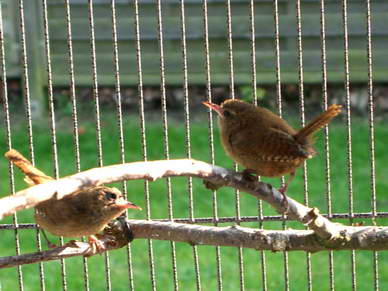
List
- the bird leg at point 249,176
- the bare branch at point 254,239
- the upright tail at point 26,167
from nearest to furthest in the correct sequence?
1. the bird leg at point 249,176
2. the upright tail at point 26,167
3. the bare branch at point 254,239

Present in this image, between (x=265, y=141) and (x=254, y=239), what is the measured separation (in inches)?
14.9

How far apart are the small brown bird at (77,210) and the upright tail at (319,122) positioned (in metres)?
0.64

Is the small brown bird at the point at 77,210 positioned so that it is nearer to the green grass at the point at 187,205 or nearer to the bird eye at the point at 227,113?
the bird eye at the point at 227,113

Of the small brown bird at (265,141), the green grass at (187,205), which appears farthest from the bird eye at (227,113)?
the green grass at (187,205)

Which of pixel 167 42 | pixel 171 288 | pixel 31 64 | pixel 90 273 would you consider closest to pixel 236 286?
pixel 171 288

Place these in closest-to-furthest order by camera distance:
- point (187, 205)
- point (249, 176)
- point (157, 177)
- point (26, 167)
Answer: point (157, 177) < point (249, 176) < point (26, 167) < point (187, 205)

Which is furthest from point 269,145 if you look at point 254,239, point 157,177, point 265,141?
point 157,177

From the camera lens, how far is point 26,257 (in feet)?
10.2

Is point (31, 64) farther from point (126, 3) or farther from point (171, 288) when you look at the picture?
point (171, 288)

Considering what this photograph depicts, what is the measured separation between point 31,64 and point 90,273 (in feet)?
7.78

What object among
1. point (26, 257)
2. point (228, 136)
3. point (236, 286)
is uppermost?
point (228, 136)

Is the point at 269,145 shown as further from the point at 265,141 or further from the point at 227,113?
the point at 227,113

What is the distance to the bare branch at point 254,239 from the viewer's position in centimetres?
317

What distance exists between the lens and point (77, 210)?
3.31m
